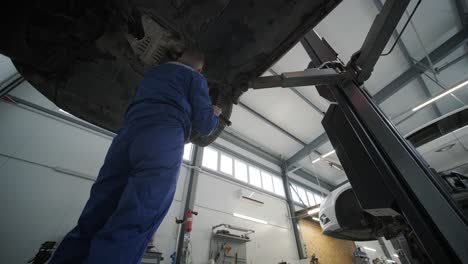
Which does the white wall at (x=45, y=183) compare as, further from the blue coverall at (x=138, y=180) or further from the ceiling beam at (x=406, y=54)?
the ceiling beam at (x=406, y=54)

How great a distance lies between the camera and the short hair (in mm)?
1280

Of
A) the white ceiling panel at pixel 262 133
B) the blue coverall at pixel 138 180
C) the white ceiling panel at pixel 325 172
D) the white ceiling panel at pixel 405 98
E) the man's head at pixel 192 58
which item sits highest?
the white ceiling panel at pixel 405 98

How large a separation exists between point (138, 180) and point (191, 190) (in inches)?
147

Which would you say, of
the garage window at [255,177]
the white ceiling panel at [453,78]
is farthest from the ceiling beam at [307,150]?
the white ceiling panel at [453,78]

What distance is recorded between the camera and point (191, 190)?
13.7 ft

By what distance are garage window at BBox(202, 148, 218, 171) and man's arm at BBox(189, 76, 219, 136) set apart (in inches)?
159

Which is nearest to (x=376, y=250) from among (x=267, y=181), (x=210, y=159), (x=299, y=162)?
(x=299, y=162)

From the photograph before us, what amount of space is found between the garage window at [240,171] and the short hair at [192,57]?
4.64m

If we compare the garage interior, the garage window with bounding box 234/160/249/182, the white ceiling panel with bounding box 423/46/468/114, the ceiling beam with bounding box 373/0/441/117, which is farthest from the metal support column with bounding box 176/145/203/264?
the white ceiling panel with bounding box 423/46/468/114

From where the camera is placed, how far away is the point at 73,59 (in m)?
1.36

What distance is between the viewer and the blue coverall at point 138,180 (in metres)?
0.56

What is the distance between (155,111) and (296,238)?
20.9ft

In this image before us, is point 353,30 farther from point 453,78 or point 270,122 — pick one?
point 453,78

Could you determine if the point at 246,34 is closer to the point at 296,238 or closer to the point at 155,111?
the point at 155,111
